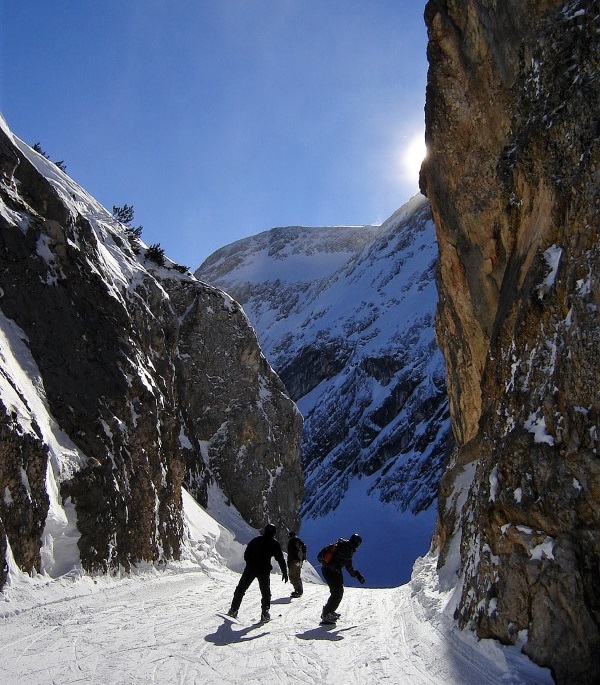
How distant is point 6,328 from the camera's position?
14.2 meters

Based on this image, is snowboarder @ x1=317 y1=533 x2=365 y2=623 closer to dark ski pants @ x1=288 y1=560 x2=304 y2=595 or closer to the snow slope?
the snow slope

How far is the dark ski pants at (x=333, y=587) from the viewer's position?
929 centimetres

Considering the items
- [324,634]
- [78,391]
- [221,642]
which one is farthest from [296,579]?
[78,391]

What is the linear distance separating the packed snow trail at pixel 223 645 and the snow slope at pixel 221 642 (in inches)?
0.4

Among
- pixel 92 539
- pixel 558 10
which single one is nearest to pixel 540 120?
pixel 558 10

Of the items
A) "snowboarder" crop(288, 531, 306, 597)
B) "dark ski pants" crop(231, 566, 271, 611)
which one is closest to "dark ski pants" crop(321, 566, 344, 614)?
"dark ski pants" crop(231, 566, 271, 611)

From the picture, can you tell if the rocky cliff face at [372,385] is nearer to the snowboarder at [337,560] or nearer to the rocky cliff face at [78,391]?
the rocky cliff face at [78,391]

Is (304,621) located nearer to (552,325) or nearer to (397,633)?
(397,633)

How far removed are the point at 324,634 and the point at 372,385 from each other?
3388 inches

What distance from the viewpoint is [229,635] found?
796 cm

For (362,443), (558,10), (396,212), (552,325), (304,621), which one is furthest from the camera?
(396,212)

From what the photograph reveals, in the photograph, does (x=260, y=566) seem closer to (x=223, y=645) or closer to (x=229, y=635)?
(x=229, y=635)

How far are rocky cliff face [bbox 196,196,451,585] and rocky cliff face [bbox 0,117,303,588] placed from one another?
170ft

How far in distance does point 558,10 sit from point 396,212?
12783cm
